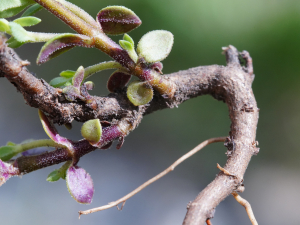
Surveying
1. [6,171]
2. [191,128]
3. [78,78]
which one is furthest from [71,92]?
[191,128]

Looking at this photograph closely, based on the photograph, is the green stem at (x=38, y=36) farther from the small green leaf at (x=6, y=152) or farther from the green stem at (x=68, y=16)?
the small green leaf at (x=6, y=152)

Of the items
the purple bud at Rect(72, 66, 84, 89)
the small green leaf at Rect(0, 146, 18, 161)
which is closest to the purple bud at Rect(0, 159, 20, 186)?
the small green leaf at Rect(0, 146, 18, 161)

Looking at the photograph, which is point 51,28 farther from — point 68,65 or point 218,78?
point 218,78

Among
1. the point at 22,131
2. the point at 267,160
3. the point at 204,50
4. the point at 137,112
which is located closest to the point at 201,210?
the point at 137,112

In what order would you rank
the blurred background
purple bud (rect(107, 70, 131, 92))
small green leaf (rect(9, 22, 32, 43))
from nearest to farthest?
small green leaf (rect(9, 22, 32, 43)) < purple bud (rect(107, 70, 131, 92)) < the blurred background

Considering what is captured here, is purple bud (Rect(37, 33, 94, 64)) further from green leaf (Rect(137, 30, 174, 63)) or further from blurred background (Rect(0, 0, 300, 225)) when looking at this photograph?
blurred background (Rect(0, 0, 300, 225))

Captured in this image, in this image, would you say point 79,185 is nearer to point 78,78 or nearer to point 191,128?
point 78,78
